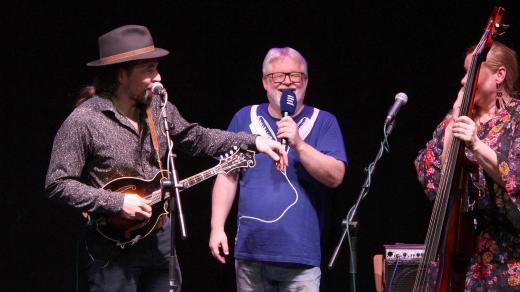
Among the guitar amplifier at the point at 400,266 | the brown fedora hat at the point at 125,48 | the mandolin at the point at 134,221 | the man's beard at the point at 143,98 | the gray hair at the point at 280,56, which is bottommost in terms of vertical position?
the guitar amplifier at the point at 400,266

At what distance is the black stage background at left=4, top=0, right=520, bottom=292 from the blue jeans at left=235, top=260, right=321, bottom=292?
1109 millimetres

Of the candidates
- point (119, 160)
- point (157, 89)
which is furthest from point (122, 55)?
point (119, 160)

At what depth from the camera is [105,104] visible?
3.43m

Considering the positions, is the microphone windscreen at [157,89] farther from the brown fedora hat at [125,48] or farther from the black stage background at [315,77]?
the black stage background at [315,77]

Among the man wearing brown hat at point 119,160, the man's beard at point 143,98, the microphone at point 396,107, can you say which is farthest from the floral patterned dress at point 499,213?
the man's beard at point 143,98

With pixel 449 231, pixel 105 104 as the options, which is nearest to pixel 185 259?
pixel 105 104

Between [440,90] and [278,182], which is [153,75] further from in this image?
[440,90]

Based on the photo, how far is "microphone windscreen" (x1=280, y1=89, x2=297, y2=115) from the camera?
12.5ft

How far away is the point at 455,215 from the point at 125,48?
59.8 inches

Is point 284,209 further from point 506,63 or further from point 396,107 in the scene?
point 506,63

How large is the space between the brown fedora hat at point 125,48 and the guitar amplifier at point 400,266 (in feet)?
4.98

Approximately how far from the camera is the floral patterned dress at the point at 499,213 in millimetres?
3041

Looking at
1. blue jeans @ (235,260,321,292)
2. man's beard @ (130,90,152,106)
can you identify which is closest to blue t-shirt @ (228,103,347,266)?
blue jeans @ (235,260,321,292)

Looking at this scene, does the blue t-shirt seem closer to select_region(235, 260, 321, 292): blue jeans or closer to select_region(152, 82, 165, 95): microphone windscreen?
select_region(235, 260, 321, 292): blue jeans
